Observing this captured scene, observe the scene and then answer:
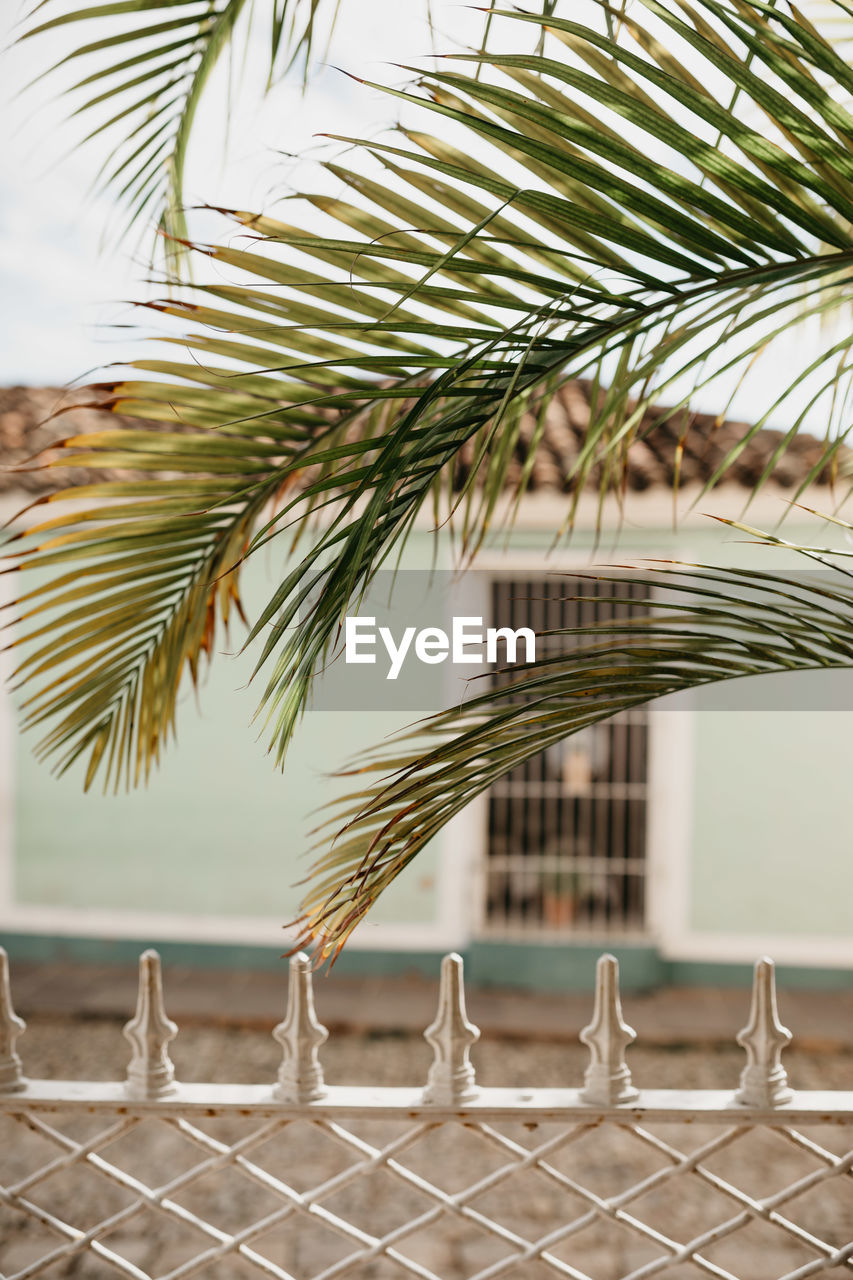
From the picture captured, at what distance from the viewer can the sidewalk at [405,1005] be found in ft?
16.0

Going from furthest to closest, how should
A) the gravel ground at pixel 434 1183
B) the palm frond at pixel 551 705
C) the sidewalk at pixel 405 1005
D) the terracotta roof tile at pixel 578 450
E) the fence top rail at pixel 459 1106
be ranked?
1. the terracotta roof tile at pixel 578 450
2. the sidewalk at pixel 405 1005
3. the gravel ground at pixel 434 1183
4. the fence top rail at pixel 459 1106
5. the palm frond at pixel 551 705

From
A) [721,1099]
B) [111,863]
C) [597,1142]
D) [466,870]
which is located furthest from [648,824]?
[721,1099]

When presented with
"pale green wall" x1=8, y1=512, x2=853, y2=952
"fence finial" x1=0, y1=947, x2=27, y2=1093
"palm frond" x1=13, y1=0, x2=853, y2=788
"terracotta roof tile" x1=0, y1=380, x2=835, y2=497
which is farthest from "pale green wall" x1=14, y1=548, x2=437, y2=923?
"palm frond" x1=13, y1=0, x2=853, y2=788

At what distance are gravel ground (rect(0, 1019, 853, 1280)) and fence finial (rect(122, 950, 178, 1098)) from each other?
698 mm

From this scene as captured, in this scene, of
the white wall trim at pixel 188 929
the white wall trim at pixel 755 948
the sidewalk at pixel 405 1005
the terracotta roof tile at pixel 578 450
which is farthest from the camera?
the white wall trim at pixel 188 929

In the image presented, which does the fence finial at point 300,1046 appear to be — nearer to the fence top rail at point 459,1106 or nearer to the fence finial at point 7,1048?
the fence top rail at point 459,1106

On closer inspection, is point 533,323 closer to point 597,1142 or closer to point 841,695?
point 597,1142

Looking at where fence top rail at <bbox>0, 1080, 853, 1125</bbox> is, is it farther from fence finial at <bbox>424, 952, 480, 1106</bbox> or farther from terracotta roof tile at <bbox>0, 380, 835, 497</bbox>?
terracotta roof tile at <bbox>0, 380, 835, 497</bbox>

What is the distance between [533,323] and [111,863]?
5.39m

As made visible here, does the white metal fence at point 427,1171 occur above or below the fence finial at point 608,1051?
below

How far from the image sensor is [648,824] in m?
5.76

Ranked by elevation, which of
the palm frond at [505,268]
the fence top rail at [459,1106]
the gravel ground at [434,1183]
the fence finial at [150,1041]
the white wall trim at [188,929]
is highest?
the palm frond at [505,268]

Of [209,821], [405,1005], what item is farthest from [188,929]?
[405,1005]

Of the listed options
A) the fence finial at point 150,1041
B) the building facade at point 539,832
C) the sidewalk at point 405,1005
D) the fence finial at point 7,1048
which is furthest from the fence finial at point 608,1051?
the building facade at point 539,832
